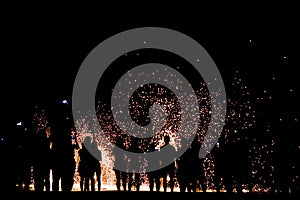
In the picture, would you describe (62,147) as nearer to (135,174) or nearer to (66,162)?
(66,162)

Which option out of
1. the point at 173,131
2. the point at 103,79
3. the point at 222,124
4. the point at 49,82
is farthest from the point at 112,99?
the point at 222,124

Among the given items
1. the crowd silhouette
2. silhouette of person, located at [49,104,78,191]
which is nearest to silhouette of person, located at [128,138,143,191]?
the crowd silhouette

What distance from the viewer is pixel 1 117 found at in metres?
18.5

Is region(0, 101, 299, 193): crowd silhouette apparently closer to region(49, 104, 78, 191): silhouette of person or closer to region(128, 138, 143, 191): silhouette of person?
region(49, 104, 78, 191): silhouette of person

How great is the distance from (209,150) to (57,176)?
6626mm

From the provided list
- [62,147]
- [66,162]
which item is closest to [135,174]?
[66,162]

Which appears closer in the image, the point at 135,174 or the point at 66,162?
the point at 66,162

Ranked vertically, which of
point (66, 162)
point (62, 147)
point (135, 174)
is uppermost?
point (62, 147)

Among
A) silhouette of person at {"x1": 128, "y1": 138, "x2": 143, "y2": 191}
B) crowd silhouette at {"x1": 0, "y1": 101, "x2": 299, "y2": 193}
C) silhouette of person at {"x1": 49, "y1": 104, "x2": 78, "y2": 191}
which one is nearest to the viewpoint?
silhouette of person at {"x1": 49, "y1": 104, "x2": 78, "y2": 191}

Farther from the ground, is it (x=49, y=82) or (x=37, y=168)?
(x=49, y=82)

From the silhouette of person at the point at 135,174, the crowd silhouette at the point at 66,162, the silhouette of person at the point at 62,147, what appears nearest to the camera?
the silhouette of person at the point at 62,147

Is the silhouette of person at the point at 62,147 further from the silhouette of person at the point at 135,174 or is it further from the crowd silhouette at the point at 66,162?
the silhouette of person at the point at 135,174

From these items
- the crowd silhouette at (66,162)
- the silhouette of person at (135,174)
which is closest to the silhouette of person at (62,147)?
the crowd silhouette at (66,162)

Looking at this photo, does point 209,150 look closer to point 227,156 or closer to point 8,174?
point 227,156
